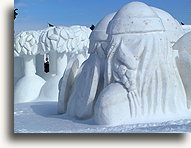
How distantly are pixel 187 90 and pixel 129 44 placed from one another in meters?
1.18

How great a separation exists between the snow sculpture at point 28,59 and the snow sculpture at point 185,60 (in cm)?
470

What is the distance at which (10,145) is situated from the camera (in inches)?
168

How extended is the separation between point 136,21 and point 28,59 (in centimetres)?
495

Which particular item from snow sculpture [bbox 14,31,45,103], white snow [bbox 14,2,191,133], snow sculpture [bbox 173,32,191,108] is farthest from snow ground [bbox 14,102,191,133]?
snow sculpture [bbox 14,31,45,103]

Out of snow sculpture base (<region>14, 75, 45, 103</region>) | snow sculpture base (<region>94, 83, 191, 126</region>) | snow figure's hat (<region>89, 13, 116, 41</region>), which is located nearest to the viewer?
snow sculpture base (<region>94, 83, 191, 126</region>)

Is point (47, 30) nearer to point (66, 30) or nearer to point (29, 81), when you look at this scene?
point (66, 30)

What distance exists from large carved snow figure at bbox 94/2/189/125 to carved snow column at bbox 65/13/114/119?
294 mm

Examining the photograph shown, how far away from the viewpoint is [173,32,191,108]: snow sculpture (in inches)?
213

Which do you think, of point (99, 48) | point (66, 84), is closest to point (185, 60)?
point (99, 48)

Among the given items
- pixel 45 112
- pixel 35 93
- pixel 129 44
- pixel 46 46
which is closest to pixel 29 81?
pixel 35 93

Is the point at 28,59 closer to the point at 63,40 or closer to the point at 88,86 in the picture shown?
the point at 63,40

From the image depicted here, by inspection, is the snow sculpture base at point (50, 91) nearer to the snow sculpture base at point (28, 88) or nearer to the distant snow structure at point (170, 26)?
the snow sculpture base at point (28, 88)

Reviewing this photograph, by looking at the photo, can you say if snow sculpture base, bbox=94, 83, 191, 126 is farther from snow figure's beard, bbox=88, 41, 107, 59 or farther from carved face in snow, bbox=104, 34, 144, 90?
snow figure's beard, bbox=88, 41, 107, 59

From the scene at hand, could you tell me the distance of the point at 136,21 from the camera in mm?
5195
